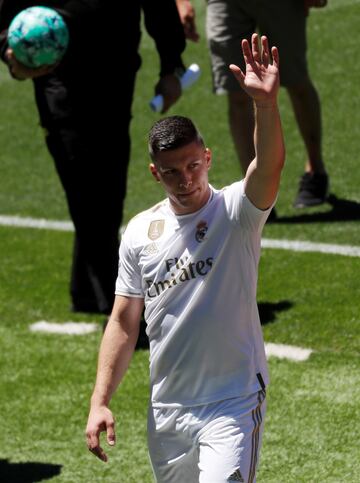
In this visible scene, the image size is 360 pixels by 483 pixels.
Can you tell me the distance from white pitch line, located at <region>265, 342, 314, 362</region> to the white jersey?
2.69 meters

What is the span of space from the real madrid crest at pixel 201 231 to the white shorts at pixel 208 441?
58cm

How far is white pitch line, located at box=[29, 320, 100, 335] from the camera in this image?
8.37 m

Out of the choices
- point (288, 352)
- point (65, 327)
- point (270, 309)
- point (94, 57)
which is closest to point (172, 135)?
point (288, 352)

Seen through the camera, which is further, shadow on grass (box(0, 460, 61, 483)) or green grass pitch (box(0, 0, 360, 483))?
green grass pitch (box(0, 0, 360, 483))

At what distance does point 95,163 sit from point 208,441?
369 cm

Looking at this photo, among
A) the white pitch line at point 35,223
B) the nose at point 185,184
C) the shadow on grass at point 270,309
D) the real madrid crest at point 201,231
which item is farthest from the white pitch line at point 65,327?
the nose at point 185,184

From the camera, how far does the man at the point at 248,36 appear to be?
979cm

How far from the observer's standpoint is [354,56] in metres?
13.5

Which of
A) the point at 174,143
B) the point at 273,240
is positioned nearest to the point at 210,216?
the point at 174,143

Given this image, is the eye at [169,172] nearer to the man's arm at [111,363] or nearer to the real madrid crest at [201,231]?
the real madrid crest at [201,231]

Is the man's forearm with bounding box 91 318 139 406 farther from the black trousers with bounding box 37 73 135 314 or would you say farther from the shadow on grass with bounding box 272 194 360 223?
the shadow on grass with bounding box 272 194 360 223

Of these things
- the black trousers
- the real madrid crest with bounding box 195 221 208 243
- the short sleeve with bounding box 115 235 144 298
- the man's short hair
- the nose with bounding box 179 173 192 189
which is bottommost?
the black trousers

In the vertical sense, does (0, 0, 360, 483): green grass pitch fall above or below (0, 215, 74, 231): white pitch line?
above

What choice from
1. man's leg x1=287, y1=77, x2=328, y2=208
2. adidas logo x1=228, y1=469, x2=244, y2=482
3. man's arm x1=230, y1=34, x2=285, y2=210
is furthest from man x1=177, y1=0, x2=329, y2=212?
adidas logo x1=228, y1=469, x2=244, y2=482
